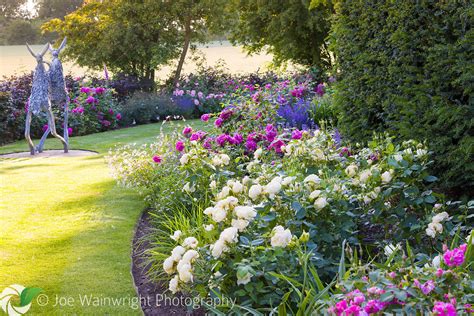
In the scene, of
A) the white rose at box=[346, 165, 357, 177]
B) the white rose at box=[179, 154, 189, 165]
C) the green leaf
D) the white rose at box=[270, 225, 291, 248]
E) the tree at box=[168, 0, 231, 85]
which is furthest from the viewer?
the tree at box=[168, 0, 231, 85]

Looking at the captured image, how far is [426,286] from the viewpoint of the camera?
88.9 inches

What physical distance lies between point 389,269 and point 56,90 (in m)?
8.47

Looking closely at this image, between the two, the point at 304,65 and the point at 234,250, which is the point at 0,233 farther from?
the point at 304,65

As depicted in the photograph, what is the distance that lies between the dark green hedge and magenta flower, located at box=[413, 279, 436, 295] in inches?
83.0

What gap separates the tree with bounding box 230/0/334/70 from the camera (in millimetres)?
16594

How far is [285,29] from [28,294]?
14296 mm

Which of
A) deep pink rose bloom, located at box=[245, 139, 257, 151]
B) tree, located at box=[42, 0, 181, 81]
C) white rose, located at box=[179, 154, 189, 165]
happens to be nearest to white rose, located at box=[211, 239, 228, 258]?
white rose, located at box=[179, 154, 189, 165]

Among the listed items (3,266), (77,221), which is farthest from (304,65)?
(3,266)

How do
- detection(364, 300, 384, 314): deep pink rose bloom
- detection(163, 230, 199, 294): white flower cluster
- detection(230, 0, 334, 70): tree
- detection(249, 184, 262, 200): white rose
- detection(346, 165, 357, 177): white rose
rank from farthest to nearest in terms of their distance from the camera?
detection(230, 0, 334, 70): tree
detection(346, 165, 357, 177): white rose
detection(249, 184, 262, 200): white rose
detection(163, 230, 199, 294): white flower cluster
detection(364, 300, 384, 314): deep pink rose bloom

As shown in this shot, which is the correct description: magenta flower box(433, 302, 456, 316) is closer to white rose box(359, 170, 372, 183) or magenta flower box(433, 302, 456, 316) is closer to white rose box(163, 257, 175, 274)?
white rose box(163, 257, 175, 274)

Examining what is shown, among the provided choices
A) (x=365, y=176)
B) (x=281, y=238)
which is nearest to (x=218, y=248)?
(x=281, y=238)

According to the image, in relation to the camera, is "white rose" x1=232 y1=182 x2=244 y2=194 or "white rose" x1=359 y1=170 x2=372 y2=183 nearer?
"white rose" x1=232 y1=182 x2=244 y2=194

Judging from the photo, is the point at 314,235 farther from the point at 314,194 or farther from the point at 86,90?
the point at 86,90

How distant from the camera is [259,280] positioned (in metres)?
3.25
